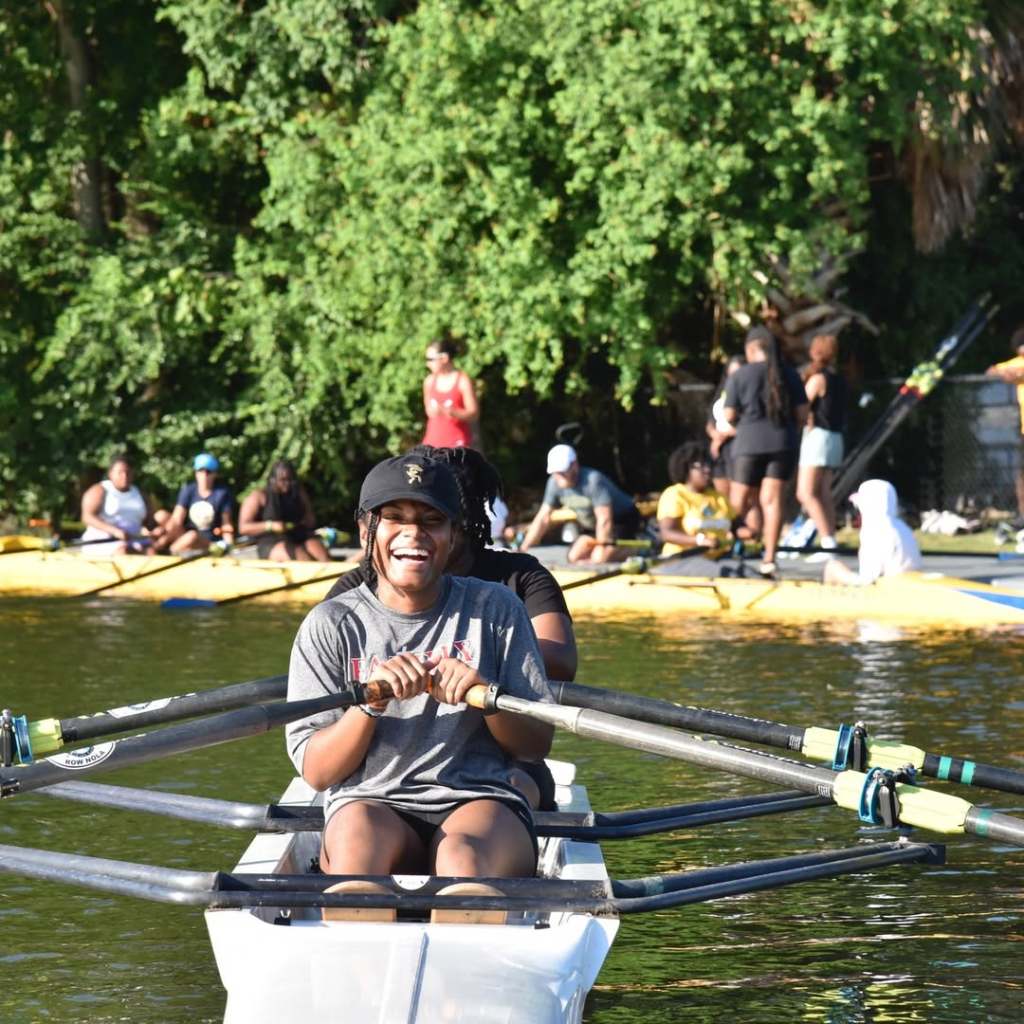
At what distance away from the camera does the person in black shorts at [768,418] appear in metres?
17.1

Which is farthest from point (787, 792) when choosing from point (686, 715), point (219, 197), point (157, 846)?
point (219, 197)

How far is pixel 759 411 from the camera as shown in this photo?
1722cm

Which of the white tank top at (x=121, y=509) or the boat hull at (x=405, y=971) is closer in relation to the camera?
the boat hull at (x=405, y=971)

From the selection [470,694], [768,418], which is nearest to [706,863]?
[470,694]

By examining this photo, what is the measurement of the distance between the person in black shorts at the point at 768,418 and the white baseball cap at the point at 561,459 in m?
1.32

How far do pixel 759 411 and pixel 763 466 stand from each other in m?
0.45

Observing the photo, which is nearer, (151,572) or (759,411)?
(759,411)

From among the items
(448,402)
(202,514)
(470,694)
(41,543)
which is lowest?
(470,694)

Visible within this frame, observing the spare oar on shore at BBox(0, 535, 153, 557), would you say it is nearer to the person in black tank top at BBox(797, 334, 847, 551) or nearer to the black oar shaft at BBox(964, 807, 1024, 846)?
the person in black tank top at BBox(797, 334, 847, 551)

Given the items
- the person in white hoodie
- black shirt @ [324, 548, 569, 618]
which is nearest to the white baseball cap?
the person in white hoodie

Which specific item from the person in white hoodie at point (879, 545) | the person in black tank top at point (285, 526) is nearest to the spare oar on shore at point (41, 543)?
the person in black tank top at point (285, 526)

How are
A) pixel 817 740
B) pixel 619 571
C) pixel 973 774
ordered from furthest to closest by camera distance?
pixel 619 571 → pixel 817 740 → pixel 973 774

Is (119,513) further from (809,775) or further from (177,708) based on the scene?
(809,775)

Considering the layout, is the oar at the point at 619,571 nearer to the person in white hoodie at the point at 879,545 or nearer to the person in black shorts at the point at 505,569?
the person in white hoodie at the point at 879,545
